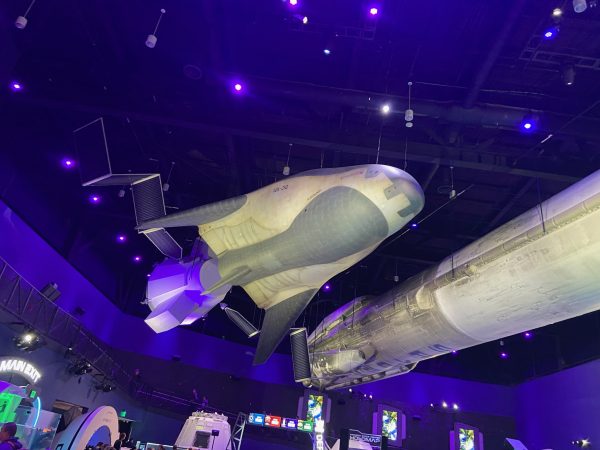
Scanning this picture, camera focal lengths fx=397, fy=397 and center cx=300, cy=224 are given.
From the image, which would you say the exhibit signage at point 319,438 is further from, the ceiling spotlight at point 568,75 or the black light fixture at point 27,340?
the ceiling spotlight at point 568,75

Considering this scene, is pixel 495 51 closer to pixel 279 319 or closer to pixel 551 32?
pixel 551 32

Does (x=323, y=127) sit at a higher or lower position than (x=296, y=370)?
higher

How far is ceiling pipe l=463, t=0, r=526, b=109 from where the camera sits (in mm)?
7592

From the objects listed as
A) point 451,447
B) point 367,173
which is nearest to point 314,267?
point 367,173

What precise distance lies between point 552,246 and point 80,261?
20.2m

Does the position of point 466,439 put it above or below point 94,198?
below

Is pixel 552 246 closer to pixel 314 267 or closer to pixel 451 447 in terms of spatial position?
pixel 314 267

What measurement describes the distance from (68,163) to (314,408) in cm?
1714

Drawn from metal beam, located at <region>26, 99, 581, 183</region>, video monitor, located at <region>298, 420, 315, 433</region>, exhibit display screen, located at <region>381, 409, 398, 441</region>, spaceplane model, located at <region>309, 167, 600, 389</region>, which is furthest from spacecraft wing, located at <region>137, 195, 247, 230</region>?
exhibit display screen, located at <region>381, 409, 398, 441</region>

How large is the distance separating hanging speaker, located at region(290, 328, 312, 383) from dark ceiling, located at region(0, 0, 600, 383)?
540 cm

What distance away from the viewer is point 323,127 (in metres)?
11.6

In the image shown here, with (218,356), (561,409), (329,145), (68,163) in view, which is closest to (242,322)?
(329,145)

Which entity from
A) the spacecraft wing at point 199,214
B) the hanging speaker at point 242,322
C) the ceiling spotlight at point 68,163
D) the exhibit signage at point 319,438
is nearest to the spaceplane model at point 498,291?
the hanging speaker at point 242,322

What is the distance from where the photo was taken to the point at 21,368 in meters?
13.5
